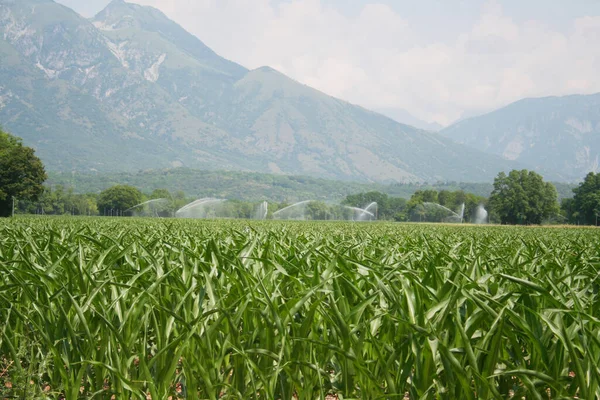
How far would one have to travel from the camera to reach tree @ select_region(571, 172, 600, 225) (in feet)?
357

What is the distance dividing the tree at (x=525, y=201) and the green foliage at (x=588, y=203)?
9.05 m

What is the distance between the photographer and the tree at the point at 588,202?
4281 inches

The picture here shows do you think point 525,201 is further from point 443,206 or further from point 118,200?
point 118,200

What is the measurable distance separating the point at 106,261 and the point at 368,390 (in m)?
3.22

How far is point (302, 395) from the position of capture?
3.12 m

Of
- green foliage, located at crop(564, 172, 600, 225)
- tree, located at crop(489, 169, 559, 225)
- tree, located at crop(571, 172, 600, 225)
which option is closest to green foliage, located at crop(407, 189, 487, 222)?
green foliage, located at crop(564, 172, 600, 225)

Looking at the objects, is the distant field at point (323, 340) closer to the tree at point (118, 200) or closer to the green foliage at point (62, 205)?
the tree at point (118, 200)

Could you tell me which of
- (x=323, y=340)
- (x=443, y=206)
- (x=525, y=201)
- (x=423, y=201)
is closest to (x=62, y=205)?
(x=423, y=201)

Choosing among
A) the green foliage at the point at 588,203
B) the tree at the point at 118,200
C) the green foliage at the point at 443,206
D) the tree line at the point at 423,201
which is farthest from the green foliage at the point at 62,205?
the green foliage at the point at 588,203

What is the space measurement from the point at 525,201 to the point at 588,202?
18.1 metres

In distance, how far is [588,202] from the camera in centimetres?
11000

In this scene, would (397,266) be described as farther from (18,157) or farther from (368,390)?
(18,157)

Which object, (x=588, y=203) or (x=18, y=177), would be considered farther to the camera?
(x=588, y=203)

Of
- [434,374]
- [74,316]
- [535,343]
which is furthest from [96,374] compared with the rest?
[535,343]
